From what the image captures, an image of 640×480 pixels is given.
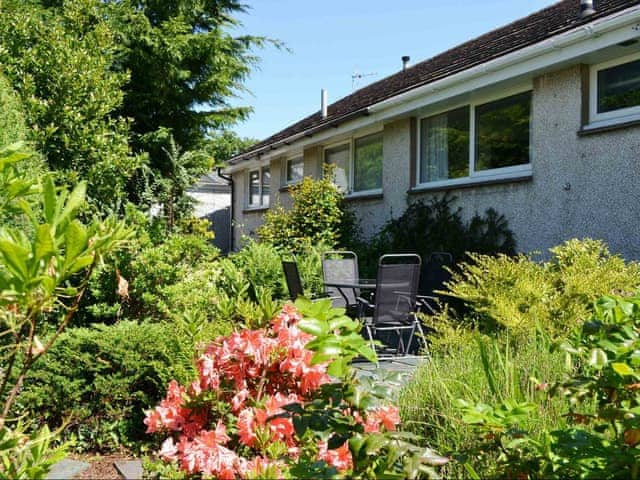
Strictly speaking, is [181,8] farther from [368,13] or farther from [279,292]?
[279,292]

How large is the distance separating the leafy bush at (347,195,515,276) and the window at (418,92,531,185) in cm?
60

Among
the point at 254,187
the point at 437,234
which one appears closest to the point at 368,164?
the point at 437,234

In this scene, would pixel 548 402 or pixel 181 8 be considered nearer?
pixel 548 402

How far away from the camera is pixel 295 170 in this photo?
1617 centimetres

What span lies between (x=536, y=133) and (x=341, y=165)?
243 inches

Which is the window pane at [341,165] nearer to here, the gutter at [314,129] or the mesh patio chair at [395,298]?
the gutter at [314,129]

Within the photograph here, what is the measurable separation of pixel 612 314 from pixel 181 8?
19.6 m

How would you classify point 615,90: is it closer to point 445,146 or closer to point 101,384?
point 445,146

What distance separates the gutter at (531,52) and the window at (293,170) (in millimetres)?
6424

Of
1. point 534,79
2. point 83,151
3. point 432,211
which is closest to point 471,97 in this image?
point 534,79

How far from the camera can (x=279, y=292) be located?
26.2 ft

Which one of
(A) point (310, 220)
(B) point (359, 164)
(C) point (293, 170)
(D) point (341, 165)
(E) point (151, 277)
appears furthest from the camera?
(C) point (293, 170)

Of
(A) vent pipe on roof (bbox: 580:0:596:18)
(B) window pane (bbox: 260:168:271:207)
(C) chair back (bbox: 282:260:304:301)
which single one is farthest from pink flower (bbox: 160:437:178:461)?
(B) window pane (bbox: 260:168:271:207)

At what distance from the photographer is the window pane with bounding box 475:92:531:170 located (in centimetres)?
794
